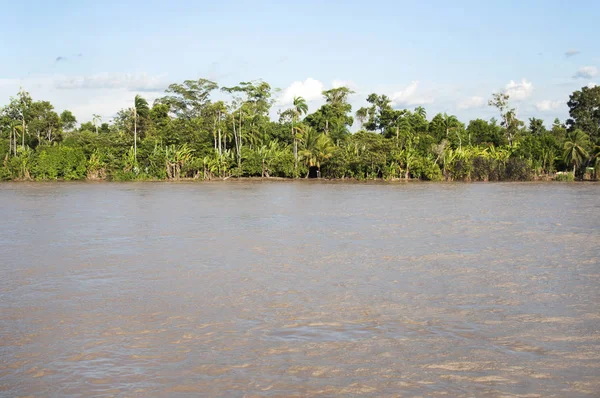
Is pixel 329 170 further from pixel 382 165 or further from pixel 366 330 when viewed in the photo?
pixel 366 330

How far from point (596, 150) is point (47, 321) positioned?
53146mm

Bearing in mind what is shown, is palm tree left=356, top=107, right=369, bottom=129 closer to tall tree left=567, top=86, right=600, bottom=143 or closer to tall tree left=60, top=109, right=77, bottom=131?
tall tree left=567, top=86, right=600, bottom=143

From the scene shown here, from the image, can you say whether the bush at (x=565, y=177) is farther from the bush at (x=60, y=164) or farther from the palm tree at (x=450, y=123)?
the bush at (x=60, y=164)

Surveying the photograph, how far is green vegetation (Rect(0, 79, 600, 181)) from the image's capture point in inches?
2121

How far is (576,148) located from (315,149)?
22915 mm

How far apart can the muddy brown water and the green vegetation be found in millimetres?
37010

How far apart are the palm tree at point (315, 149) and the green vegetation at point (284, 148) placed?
10cm

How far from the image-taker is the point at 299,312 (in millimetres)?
8234

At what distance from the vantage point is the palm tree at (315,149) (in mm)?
53938

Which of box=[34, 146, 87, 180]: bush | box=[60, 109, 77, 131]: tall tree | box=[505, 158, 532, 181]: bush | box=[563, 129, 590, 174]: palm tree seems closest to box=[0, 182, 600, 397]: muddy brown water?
box=[563, 129, 590, 174]: palm tree

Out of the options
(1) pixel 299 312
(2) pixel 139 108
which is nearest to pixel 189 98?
(2) pixel 139 108

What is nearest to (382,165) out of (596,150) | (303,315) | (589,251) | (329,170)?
(329,170)

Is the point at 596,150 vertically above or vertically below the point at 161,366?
above

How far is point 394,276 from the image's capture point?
10766mm
